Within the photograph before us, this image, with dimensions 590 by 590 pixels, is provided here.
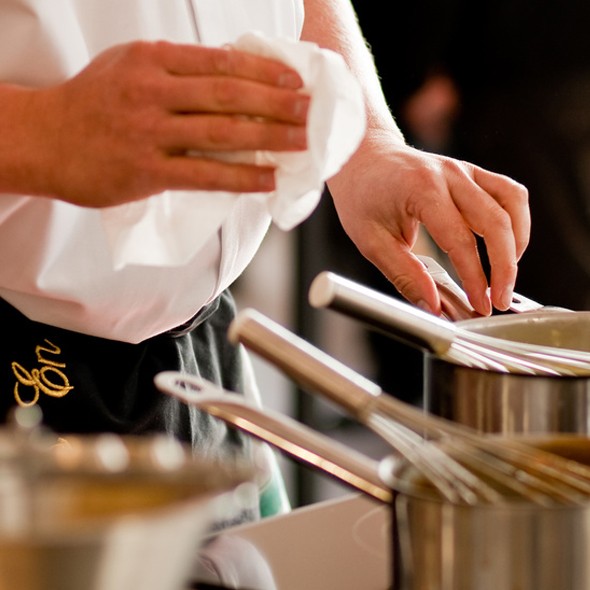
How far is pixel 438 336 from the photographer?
62cm

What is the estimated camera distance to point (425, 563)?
1.39 feet

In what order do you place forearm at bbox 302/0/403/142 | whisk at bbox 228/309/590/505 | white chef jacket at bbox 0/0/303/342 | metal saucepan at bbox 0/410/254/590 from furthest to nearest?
forearm at bbox 302/0/403/142
white chef jacket at bbox 0/0/303/342
whisk at bbox 228/309/590/505
metal saucepan at bbox 0/410/254/590

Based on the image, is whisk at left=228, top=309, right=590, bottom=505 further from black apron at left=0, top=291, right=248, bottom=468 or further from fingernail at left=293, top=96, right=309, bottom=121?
black apron at left=0, top=291, right=248, bottom=468

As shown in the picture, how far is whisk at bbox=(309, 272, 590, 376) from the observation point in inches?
22.2

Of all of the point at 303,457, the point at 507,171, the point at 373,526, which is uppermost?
the point at 303,457

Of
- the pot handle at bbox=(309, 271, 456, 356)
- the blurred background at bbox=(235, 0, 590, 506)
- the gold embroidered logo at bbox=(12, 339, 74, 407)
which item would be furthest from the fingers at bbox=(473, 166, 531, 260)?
the blurred background at bbox=(235, 0, 590, 506)

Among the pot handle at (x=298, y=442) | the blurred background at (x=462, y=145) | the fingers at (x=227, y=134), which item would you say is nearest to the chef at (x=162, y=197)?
the fingers at (x=227, y=134)

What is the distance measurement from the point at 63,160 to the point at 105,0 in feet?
0.87

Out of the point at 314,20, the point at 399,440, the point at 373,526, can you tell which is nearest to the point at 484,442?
the point at 399,440

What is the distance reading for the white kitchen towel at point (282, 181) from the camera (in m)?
Answer: 0.52

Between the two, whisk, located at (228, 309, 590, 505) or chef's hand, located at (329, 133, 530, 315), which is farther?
chef's hand, located at (329, 133, 530, 315)

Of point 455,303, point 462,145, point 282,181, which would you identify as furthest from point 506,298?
point 462,145

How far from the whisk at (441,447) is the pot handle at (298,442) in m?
0.02

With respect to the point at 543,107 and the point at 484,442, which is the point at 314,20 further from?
the point at 543,107
